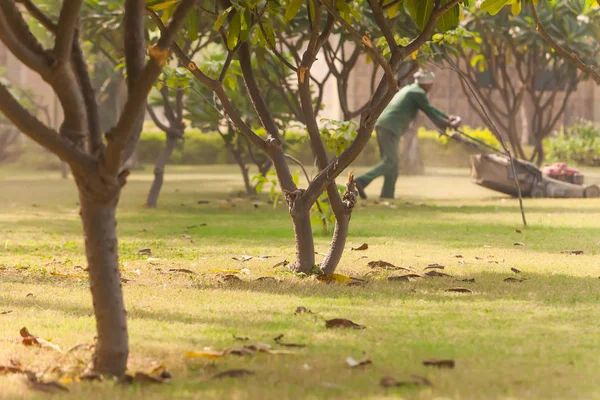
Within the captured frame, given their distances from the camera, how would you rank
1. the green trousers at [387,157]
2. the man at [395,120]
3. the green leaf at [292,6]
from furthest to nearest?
the green trousers at [387,157] → the man at [395,120] → the green leaf at [292,6]

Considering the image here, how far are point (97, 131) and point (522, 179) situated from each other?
13.0m

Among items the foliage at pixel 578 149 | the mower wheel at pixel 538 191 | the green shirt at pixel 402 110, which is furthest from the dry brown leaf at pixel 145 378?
the foliage at pixel 578 149

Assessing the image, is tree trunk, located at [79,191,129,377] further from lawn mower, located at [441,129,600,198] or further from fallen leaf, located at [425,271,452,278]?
lawn mower, located at [441,129,600,198]

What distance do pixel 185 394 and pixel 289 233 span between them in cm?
707

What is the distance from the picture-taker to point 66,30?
14.2 ft

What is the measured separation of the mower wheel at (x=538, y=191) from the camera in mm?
16750

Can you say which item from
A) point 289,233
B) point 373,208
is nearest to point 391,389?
point 289,233

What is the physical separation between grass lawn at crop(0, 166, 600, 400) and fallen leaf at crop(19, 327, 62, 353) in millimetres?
47

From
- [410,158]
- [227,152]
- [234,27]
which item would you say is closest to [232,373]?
[234,27]

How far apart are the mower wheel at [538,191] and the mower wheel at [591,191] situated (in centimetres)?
68

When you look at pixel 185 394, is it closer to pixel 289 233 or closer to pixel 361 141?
pixel 361 141

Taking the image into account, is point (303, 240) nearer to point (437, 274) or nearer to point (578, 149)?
A: point (437, 274)

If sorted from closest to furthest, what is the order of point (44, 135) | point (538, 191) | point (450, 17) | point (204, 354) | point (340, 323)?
point (44, 135) < point (204, 354) < point (340, 323) < point (450, 17) < point (538, 191)

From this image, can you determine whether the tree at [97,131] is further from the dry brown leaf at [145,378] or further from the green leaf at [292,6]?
the green leaf at [292,6]
